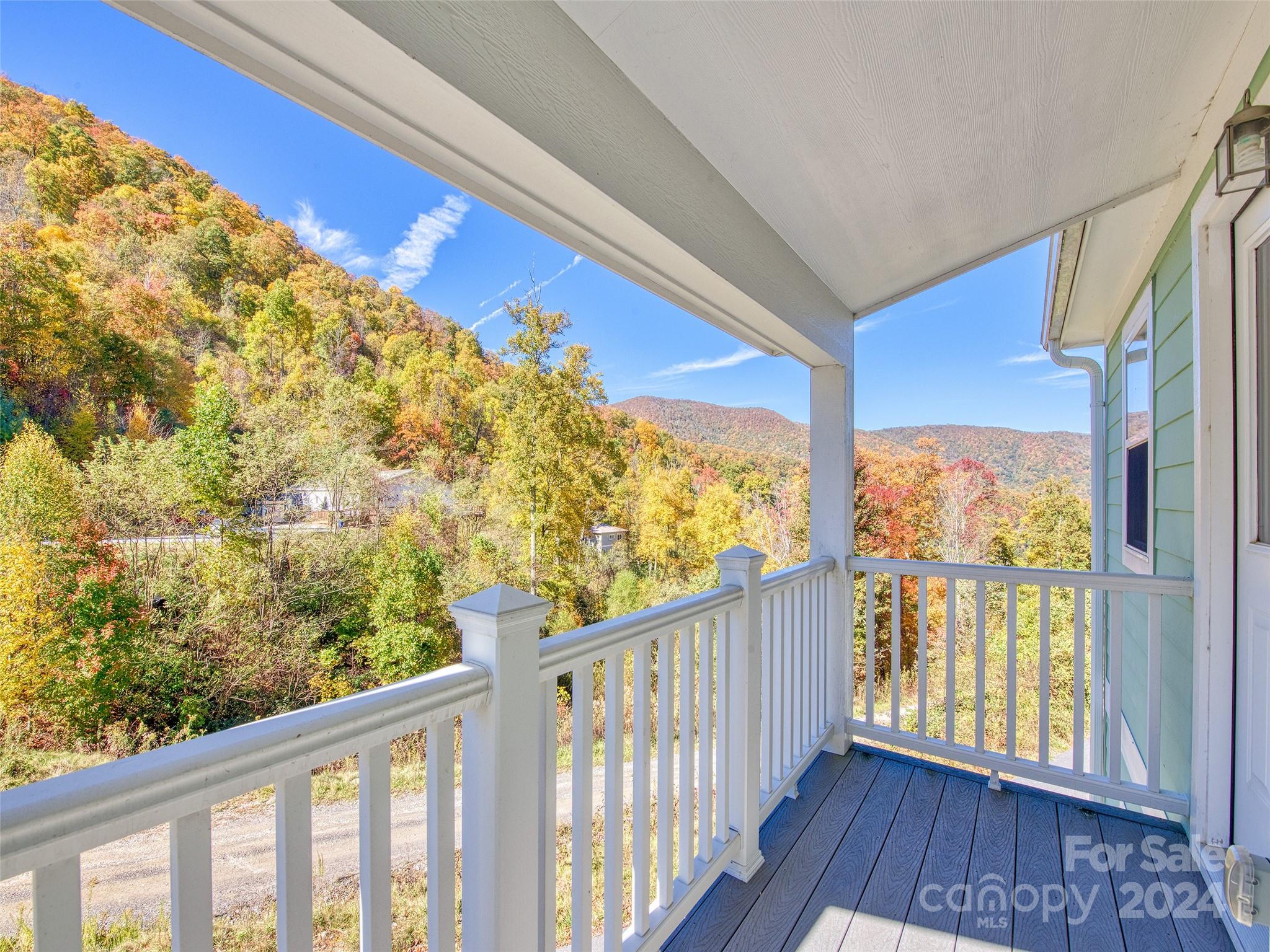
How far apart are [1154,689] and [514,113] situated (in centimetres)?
286

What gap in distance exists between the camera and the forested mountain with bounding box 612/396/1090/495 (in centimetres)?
1010

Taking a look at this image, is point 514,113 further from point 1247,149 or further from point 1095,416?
point 1095,416

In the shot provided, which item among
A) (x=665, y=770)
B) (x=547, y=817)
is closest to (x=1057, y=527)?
(x=665, y=770)

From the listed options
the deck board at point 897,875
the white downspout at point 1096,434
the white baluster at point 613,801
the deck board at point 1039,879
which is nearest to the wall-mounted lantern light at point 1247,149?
the white baluster at point 613,801

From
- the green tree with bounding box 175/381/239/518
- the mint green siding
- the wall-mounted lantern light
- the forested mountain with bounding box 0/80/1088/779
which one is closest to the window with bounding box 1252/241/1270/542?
the wall-mounted lantern light

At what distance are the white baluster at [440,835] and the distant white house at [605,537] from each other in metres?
11.0

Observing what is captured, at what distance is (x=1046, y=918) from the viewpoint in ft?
5.55

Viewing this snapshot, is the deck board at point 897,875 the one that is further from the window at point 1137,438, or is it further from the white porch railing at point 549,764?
the window at point 1137,438

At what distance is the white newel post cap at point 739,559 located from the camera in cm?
189

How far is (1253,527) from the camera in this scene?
165cm

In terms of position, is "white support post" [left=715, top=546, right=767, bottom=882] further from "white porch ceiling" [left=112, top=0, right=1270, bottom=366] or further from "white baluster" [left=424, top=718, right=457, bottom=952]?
"white baluster" [left=424, top=718, right=457, bottom=952]

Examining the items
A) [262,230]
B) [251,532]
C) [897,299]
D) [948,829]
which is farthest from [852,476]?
[262,230]

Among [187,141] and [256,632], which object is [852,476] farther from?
[187,141]

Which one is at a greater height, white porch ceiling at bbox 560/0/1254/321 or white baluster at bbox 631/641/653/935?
white porch ceiling at bbox 560/0/1254/321
